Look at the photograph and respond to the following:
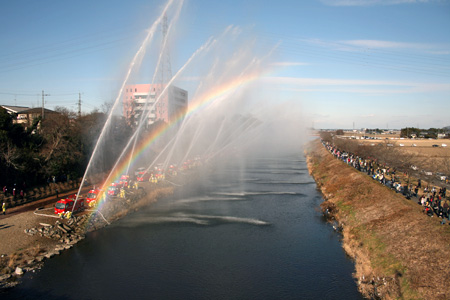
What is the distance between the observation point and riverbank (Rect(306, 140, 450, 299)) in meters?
14.1

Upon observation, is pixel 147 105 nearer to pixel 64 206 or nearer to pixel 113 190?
pixel 113 190

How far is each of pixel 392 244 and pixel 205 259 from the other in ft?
36.2

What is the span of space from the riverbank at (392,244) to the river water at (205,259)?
42.7 inches

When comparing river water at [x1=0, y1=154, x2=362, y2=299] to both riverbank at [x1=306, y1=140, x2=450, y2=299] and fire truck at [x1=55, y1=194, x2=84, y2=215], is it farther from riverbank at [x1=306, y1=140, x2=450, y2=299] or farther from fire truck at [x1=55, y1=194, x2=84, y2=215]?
fire truck at [x1=55, y1=194, x2=84, y2=215]

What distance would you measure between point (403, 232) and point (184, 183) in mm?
28094

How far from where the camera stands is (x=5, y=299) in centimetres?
1399

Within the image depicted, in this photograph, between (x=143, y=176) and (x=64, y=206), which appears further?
(x=143, y=176)

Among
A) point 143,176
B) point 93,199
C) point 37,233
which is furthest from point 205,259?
point 143,176

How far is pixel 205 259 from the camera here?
18188 millimetres

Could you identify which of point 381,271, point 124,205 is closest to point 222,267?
point 381,271

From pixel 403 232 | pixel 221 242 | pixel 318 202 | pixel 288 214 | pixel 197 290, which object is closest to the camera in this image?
pixel 197 290

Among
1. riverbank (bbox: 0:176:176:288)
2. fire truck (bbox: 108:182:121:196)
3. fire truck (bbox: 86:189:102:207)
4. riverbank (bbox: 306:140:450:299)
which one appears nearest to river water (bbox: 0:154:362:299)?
riverbank (bbox: 0:176:176:288)

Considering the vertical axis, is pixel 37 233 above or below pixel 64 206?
below

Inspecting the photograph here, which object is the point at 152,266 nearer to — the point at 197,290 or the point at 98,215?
the point at 197,290
